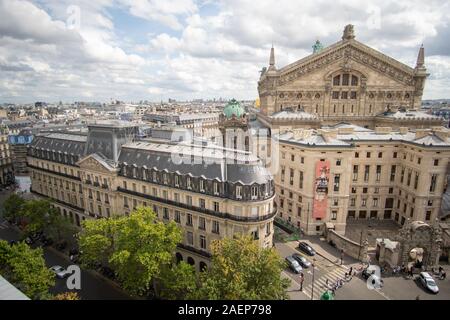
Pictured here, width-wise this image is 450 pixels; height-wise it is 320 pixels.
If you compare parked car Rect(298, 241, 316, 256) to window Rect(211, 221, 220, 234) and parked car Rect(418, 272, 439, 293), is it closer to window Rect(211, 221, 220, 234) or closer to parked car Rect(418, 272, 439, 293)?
parked car Rect(418, 272, 439, 293)

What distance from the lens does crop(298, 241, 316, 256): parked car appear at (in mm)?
57044

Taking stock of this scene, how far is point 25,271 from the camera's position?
36406mm

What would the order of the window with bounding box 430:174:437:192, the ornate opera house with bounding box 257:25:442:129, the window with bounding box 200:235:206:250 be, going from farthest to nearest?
the ornate opera house with bounding box 257:25:442:129 < the window with bounding box 430:174:437:192 < the window with bounding box 200:235:206:250

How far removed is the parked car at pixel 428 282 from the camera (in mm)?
45719

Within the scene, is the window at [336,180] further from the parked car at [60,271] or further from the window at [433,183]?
the parked car at [60,271]

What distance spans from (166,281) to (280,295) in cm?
1578

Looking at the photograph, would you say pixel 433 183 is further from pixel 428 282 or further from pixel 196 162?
pixel 196 162

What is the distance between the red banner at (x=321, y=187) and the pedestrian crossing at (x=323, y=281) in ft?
48.6

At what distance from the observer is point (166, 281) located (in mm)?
39844

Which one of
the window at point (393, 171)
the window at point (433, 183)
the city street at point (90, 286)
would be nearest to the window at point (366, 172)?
the window at point (393, 171)

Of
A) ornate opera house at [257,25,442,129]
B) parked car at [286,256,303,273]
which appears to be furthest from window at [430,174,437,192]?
parked car at [286,256,303,273]

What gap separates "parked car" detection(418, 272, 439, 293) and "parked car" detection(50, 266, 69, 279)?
2444 inches

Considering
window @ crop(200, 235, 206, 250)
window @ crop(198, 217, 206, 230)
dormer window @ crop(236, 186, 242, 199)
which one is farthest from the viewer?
window @ crop(200, 235, 206, 250)

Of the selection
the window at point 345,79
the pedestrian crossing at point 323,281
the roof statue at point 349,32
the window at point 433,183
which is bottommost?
the pedestrian crossing at point 323,281
